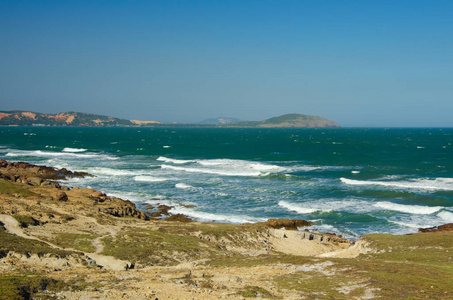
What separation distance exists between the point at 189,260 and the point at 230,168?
149 ft

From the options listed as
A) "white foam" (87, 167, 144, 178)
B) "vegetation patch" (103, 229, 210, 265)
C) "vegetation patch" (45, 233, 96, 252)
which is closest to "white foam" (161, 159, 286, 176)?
"white foam" (87, 167, 144, 178)

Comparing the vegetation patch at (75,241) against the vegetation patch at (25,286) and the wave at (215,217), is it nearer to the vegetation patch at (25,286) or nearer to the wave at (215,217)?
the vegetation patch at (25,286)

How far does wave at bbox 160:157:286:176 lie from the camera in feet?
194

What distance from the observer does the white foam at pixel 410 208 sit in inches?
1396

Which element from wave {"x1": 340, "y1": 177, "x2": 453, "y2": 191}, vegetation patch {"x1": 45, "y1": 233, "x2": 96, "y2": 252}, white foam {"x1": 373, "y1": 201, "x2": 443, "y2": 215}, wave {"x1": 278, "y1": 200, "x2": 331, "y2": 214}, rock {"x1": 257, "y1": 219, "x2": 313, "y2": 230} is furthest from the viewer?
wave {"x1": 340, "y1": 177, "x2": 453, "y2": 191}

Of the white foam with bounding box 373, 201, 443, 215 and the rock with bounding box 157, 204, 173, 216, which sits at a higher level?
the white foam with bounding box 373, 201, 443, 215

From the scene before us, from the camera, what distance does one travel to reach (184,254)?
794 inches

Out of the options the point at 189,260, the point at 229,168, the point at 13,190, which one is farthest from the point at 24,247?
the point at 229,168

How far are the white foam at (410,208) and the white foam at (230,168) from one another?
866 inches

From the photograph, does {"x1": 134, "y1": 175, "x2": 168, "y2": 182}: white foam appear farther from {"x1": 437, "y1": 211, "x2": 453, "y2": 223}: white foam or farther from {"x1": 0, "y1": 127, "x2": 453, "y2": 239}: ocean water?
{"x1": 437, "y1": 211, "x2": 453, "y2": 223}: white foam

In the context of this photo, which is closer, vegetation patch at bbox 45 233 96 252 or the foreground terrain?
the foreground terrain

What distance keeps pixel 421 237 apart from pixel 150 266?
17.4 metres

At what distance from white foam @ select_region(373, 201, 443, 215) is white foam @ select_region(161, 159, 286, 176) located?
22.0 m

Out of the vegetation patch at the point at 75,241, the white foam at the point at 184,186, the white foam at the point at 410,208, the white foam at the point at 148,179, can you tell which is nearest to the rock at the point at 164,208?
the white foam at the point at 184,186
